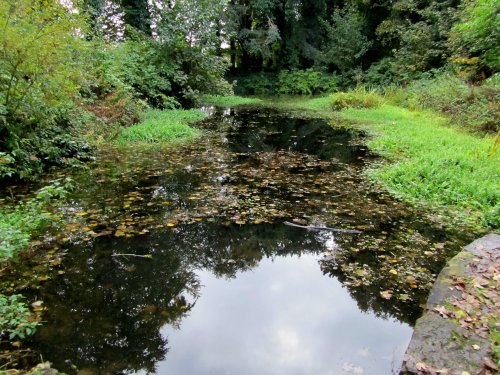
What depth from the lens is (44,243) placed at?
15.2 ft

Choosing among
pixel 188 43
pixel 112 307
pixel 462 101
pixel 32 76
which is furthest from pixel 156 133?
pixel 462 101

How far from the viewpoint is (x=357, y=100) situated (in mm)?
18906

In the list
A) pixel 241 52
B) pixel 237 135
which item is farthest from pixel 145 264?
pixel 241 52

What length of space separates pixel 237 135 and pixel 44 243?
8.44 metres

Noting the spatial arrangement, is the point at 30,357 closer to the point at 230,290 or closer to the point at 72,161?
the point at 230,290

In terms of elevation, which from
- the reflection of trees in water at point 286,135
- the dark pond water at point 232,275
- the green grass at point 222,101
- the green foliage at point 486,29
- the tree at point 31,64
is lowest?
the dark pond water at point 232,275

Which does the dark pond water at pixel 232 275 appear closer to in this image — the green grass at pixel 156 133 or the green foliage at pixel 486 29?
the green grass at pixel 156 133

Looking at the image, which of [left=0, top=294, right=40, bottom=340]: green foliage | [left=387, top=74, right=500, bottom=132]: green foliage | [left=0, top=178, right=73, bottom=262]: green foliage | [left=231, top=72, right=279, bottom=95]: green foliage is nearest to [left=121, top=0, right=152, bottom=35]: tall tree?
[left=231, top=72, right=279, bottom=95]: green foliage

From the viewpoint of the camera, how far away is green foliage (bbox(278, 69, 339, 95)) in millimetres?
29803

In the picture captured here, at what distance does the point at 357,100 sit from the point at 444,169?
12.4 metres

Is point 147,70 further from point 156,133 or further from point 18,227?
point 18,227

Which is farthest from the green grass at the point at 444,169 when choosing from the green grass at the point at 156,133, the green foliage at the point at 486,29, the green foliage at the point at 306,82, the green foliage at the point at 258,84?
the green foliage at the point at 258,84

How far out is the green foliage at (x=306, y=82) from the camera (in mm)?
29803

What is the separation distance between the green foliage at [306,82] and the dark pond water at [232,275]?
77.8 feet
